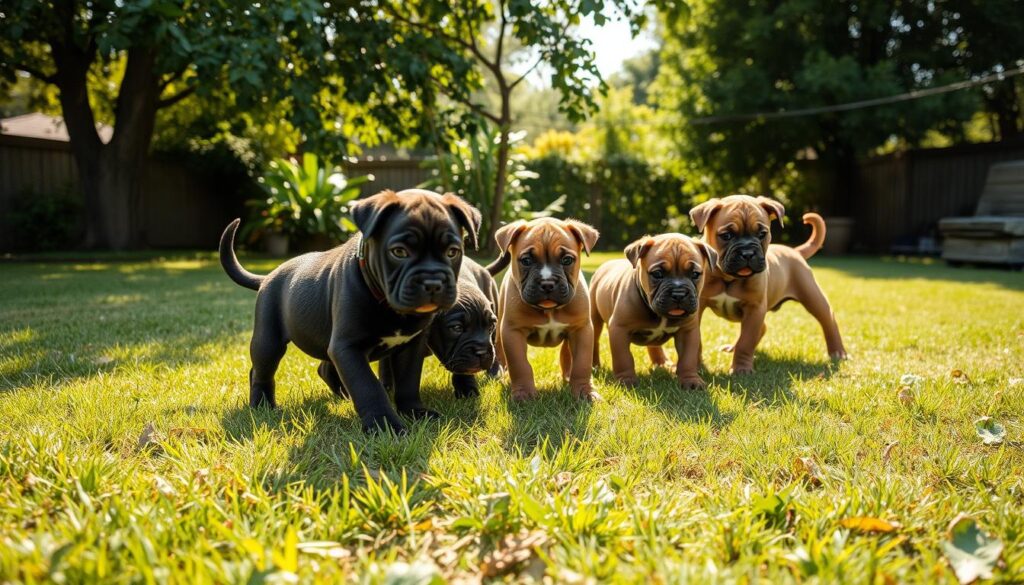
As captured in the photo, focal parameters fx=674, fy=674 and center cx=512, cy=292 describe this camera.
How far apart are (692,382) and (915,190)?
61.8 ft

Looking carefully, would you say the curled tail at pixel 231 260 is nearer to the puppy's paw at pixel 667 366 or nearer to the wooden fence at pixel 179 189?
the puppy's paw at pixel 667 366

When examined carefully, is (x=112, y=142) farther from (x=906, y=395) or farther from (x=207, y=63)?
(x=906, y=395)

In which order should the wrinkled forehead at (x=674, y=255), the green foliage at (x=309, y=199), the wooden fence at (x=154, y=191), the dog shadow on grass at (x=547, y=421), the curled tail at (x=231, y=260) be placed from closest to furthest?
the dog shadow on grass at (x=547, y=421), the curled tail at (x=231, y=260), the wrinkled forehead at (x=674, y=255), the green foliage at (x=309, y=199), the wooden fence at (x=154, y=191)

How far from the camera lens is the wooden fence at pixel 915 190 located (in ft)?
59.3

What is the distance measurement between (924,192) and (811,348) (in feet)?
55.5

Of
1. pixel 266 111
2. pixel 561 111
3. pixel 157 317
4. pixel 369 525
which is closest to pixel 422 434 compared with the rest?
pixel 369 525

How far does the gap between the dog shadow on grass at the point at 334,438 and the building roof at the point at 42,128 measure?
2061cm

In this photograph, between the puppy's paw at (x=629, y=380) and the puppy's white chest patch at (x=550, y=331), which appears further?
the puppy's paw at (x=629, y=380)

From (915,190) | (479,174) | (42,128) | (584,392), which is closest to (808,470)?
(584,392)

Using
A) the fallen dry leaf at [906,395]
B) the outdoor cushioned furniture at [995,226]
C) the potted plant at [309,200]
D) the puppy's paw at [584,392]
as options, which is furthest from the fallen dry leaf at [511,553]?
the outdoor cushioned furniture at [995,226]

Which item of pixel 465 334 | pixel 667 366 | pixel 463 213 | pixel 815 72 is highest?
pixel 815 72

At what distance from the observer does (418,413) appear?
337 cm

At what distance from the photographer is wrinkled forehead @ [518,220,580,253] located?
390cm

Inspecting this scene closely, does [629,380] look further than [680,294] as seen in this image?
Yes
